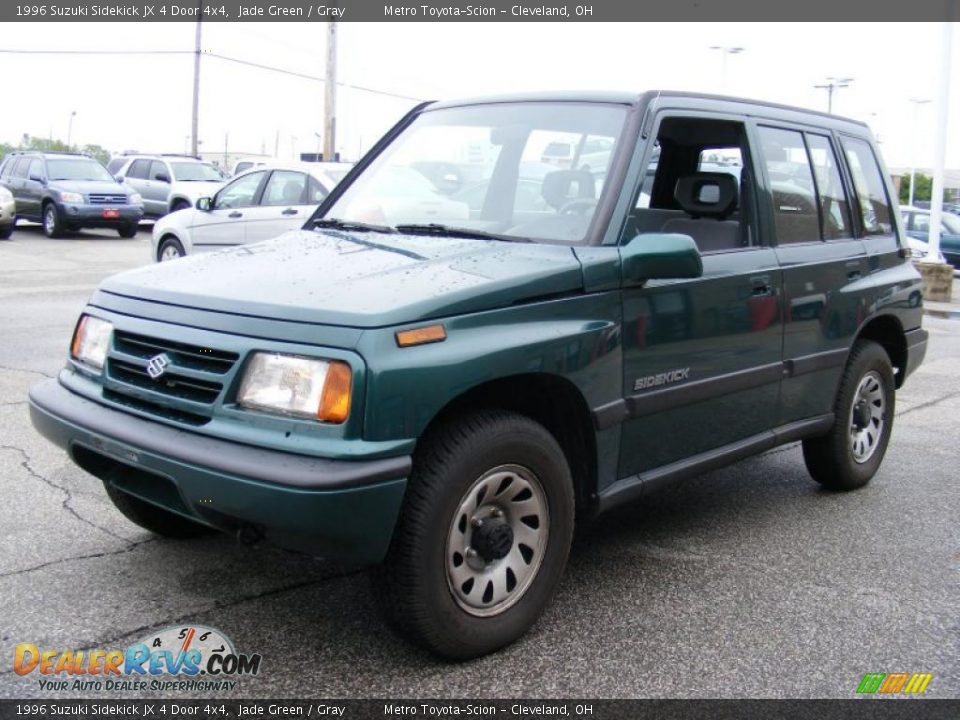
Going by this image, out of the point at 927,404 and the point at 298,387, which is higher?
the point at 298,387

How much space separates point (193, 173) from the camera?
25.4 m

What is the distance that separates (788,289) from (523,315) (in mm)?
1761

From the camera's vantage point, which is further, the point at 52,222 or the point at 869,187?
the point at 52,222

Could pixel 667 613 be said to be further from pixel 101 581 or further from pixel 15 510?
pixel 15 510

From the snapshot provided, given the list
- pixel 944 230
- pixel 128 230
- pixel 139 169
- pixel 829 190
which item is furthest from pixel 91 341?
pixel 139 169

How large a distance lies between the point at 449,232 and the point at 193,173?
23.0m

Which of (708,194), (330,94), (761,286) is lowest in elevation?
(761,286)

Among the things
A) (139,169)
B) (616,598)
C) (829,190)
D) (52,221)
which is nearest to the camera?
(616,598)

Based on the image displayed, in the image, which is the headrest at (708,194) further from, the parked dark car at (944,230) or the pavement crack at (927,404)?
the parked dark car at (944,230)


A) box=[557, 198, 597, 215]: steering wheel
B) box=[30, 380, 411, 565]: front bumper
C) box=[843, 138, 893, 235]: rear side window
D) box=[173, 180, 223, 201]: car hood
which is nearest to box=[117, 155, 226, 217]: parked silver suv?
box=[173, 180, 223, 201]: car hood

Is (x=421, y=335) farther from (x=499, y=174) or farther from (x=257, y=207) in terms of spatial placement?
(x=257, y=207)

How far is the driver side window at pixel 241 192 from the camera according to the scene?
13039mm

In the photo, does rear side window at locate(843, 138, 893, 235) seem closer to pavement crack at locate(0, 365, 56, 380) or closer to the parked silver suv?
pavement crack at locate(0, 365, 56, 380)

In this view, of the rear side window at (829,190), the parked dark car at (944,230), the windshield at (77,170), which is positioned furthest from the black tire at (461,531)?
the windshield at (77,170)
